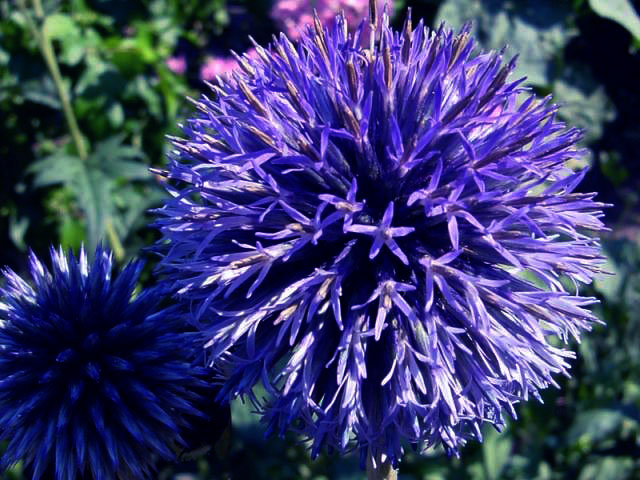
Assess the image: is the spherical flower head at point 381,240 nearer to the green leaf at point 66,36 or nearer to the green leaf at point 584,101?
the green leaf at point 584,101

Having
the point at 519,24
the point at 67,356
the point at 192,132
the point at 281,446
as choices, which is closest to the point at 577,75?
the point at 519,24

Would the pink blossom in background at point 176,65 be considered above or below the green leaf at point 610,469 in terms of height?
above

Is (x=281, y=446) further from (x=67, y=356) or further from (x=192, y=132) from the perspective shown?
(x=192, y=132)

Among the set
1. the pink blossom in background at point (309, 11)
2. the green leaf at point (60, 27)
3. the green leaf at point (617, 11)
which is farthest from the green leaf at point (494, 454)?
the green leaf at point (60, 27)

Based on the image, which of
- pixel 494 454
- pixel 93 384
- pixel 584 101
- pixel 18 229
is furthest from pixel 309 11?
pixel 93 384

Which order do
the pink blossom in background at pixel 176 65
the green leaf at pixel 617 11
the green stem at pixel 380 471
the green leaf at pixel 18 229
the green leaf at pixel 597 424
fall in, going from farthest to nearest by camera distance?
the pink blossom in background at pixel 176 65 → the green leaf at pixel 18 229 → the green leaf at pixel 597 424 → the green leaf at pixel 617 11 → the green stem at pixel 380 471

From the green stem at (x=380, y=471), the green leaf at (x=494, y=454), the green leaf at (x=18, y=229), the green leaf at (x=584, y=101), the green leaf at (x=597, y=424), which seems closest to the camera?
the green stem at (x=380, y=471)

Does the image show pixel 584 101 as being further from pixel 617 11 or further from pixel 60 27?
pixel 60 27
